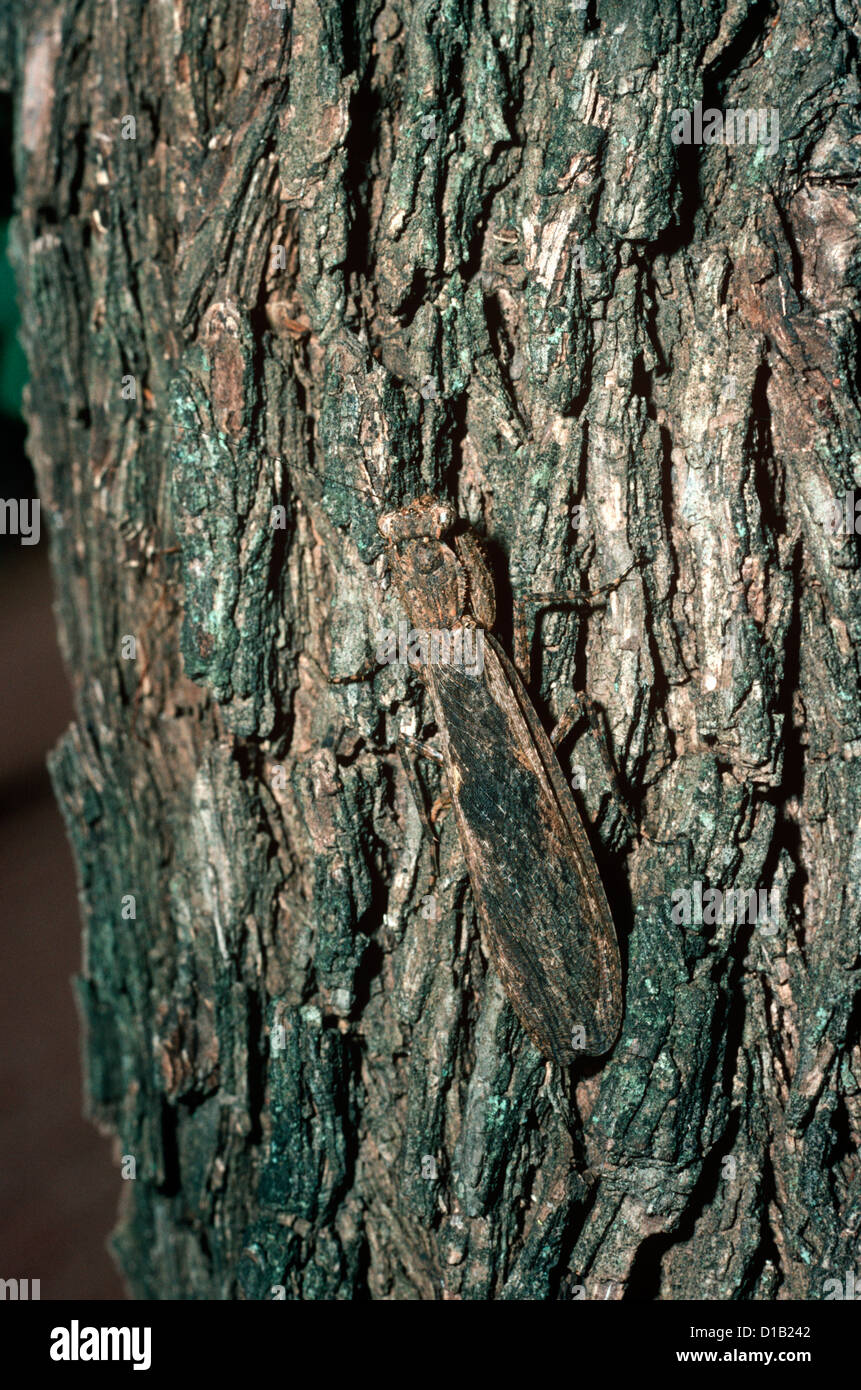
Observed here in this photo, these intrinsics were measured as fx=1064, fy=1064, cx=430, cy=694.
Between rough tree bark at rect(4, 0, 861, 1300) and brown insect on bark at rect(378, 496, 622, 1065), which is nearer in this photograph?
rough tree bark at rect(4, 0, 861, 1300)

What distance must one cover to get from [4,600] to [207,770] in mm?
6041

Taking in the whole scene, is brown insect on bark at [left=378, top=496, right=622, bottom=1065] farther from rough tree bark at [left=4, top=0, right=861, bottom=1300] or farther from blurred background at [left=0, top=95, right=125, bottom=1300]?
blurred background at [left=0, top=95, right=125, bottom=1300]

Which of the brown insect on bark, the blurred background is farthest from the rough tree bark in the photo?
the blurred background

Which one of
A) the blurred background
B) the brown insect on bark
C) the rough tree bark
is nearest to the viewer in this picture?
the rough tree bark

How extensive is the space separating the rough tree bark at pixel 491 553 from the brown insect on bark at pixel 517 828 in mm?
104

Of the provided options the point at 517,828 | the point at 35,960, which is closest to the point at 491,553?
the point at 517,828

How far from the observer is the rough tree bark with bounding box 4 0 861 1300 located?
9.07 feet

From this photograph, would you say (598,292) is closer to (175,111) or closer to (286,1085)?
(175,111)

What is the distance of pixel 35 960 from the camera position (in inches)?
270

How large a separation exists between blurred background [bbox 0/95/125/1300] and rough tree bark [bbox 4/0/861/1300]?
76.7 inches

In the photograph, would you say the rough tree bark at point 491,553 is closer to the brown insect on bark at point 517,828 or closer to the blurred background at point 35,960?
the brown insect on bark at point 517,828

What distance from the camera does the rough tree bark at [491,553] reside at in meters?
2.76

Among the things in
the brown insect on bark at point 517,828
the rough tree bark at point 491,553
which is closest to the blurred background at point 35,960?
the rough tree bark at point 491,553

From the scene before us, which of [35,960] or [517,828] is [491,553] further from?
[35,960]
